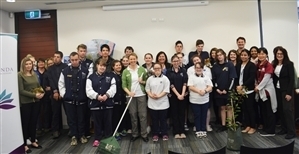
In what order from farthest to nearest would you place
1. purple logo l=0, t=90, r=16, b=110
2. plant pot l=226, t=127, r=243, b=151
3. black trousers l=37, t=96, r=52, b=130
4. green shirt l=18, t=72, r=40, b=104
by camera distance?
black trousers l=37, t=96, r=52, b=130
green shirt l=18, t=72, r=40, b=104
plant pot l=226, t=127, r=243, b=151
purple logo l=0, t=90, r=16, b=110

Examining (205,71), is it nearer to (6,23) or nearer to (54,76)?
(54,76)

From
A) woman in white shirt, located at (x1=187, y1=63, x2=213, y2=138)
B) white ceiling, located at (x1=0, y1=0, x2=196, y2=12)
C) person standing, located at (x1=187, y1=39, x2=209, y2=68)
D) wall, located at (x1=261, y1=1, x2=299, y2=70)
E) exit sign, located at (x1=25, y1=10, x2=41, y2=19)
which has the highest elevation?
white ceiling, located at (x1=0, y1=0, x2=196, y2=12)

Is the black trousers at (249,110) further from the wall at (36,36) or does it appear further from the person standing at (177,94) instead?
the wall at (36,36)

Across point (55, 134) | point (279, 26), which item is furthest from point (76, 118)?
point (279, 26)

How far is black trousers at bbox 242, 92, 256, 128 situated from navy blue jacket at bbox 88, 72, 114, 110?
2.41m

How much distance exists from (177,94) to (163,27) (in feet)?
6.71

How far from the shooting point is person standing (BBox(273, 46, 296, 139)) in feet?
12.4

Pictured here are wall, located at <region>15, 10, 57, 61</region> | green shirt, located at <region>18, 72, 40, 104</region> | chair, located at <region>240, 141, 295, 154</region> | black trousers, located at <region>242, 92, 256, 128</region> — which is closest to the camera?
chair, located at <region>240, 141, 295, 154</region>

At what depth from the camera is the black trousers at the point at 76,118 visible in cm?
398

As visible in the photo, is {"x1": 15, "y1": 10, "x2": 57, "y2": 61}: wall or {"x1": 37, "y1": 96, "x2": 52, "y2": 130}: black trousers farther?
{"x1": 15, "y1": 10, "x2": 57, "y2": 61}: wall

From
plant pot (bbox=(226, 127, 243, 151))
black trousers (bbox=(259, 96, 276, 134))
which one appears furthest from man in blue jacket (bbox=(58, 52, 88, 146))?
black trousers (bbox=(259, 96, 276, 134))

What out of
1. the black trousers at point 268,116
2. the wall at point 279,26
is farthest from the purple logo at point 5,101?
the wall at point 279,26

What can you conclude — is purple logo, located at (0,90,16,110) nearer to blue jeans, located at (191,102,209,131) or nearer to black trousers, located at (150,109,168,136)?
black trousers, located at (150,109,168,136)

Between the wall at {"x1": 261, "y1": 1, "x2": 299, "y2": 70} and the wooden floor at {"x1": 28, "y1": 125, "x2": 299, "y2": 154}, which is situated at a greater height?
the wall at {"x1": 261, "y1": 1, "x2": 299, "y2": 70}
